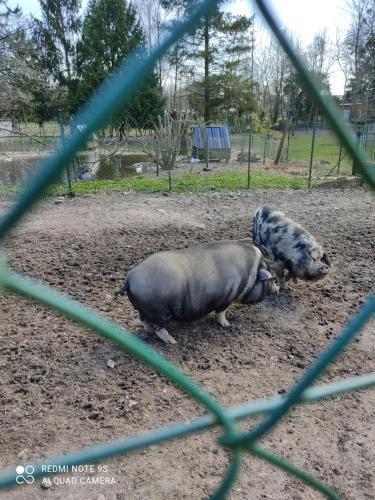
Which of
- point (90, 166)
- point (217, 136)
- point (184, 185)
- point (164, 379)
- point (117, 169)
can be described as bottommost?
point (164, 379)

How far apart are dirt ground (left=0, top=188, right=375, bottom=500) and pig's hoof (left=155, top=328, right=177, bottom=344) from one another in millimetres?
49

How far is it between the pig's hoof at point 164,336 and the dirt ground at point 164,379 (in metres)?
0.05

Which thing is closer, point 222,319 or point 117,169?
point 222,319

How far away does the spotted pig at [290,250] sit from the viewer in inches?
156

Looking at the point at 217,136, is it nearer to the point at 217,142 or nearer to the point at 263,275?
the point at 217,142

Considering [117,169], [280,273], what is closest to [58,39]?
[117,169]

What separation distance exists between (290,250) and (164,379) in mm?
1776

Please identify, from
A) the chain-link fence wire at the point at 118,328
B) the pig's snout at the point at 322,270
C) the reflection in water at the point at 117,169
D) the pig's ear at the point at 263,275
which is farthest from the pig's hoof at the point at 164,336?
the reflection in water at the point at 117,169

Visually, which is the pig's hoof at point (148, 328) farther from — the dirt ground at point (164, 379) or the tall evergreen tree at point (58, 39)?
the tall evergreen tree at point (58, 39)

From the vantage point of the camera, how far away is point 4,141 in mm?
10102

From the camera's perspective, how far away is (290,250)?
13.2ft

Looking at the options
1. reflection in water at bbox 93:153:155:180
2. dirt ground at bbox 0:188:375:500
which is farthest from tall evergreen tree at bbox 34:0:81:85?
dirt ground at bbox 0:188:375:500

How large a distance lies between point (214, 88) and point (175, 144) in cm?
1449

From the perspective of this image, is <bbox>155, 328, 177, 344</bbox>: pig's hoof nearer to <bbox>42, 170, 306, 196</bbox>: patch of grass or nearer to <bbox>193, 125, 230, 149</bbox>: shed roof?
<bbox>42, 170, 306, 196</bbox>: patch of grass
